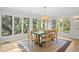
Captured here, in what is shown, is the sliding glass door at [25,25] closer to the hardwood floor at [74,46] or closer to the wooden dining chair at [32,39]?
the wooden dining chair at [32,39]

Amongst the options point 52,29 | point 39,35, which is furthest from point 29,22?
point 52,29

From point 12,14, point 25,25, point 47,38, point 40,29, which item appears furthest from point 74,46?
point 12,14

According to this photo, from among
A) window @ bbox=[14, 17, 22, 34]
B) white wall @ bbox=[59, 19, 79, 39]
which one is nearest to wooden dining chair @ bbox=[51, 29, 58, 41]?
white wall @ bbox=[59, 19, 79, 39]

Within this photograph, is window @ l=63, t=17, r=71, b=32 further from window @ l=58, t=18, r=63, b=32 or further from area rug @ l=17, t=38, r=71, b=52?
area rug @ l=17, t=38, r=71, b=52

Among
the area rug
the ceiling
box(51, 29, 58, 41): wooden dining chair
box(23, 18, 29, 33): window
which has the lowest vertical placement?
the area rug

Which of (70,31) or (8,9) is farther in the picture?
(70,31)

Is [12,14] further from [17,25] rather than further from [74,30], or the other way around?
[74,30]

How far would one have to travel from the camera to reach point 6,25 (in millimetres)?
2367

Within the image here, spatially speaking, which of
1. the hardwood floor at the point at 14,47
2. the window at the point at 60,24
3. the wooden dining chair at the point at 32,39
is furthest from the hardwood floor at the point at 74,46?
the wooden dining chair at the point at 32,39

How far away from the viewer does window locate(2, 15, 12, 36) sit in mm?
2333
